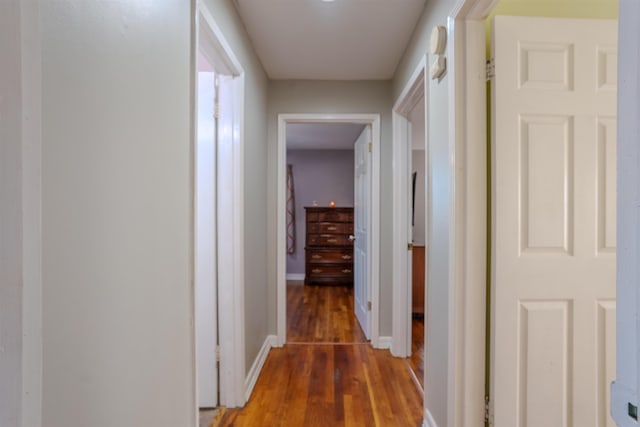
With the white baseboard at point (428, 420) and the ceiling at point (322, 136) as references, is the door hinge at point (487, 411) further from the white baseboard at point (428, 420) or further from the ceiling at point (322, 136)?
the ceiling at point (322, 136)

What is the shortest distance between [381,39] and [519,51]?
3.71 ft

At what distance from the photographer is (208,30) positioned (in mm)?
1460

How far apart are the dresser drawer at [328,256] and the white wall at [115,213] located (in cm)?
401

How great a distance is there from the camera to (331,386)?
2201 mm

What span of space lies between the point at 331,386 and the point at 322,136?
133 inches

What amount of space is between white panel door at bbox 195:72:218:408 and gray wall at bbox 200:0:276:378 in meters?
0.24

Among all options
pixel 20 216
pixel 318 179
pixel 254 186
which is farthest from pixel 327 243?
pixel 20 216

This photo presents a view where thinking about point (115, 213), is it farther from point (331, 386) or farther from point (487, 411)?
point (331, 386)

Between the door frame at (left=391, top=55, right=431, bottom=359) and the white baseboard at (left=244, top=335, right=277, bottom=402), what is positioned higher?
the door frame at (left=391, top=55, right=431, bottom=359)

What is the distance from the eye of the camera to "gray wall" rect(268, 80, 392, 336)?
2822 millimetres

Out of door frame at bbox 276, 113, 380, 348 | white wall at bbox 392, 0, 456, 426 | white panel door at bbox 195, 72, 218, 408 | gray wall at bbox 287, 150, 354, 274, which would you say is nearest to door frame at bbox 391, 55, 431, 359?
door frame at bbox 276, 113, 380, 348

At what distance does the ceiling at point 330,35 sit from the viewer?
1880 millimetres

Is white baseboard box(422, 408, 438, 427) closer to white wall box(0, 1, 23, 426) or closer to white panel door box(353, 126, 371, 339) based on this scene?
white panel door box(353, 126, 371, 339)

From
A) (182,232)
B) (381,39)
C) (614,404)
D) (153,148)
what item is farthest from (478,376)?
(381,39)
